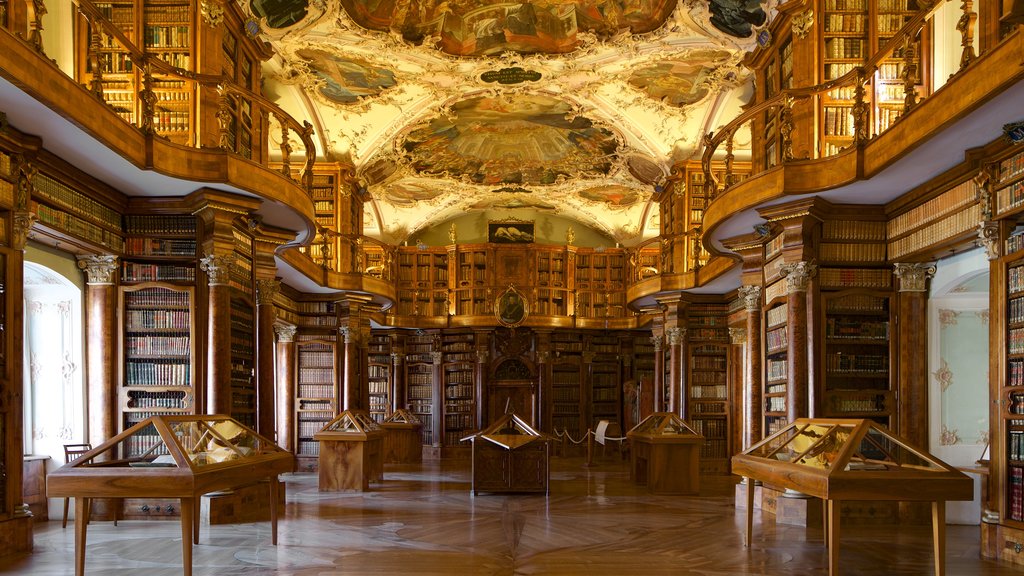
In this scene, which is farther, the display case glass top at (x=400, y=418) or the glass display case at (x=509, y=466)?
the display case glass top at (x=400, y=418)

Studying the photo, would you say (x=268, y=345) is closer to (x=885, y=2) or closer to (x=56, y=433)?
(x=56, y=433)

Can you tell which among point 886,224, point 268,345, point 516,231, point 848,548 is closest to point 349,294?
point 268,345

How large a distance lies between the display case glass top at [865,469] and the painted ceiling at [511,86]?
276 inches

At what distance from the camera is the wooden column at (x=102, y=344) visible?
9.30 m

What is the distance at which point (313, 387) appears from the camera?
702 inches

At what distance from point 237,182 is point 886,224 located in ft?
22.1

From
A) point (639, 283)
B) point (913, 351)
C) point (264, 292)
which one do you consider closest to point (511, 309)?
point (639, 283)

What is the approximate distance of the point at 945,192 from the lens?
833 cm

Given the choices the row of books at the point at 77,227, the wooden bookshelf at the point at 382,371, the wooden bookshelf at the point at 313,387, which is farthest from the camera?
the wooden bookshelf at the point at 382,371

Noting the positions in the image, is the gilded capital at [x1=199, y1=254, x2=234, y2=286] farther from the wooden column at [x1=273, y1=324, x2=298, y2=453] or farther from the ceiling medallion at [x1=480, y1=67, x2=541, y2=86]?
the wooden column at [x1=273, y1=324, x2=298, y2=453]

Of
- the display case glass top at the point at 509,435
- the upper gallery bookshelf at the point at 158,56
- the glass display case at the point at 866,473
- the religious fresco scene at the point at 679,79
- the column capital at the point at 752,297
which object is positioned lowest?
the display case glass top at the point at 509,435

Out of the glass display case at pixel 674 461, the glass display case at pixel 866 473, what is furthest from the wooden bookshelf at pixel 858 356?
the glass display case at pixel 866 473

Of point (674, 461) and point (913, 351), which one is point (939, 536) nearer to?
point (913, 351)

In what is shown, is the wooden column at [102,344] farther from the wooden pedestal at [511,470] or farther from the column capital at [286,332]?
the column capital at [286,332]
